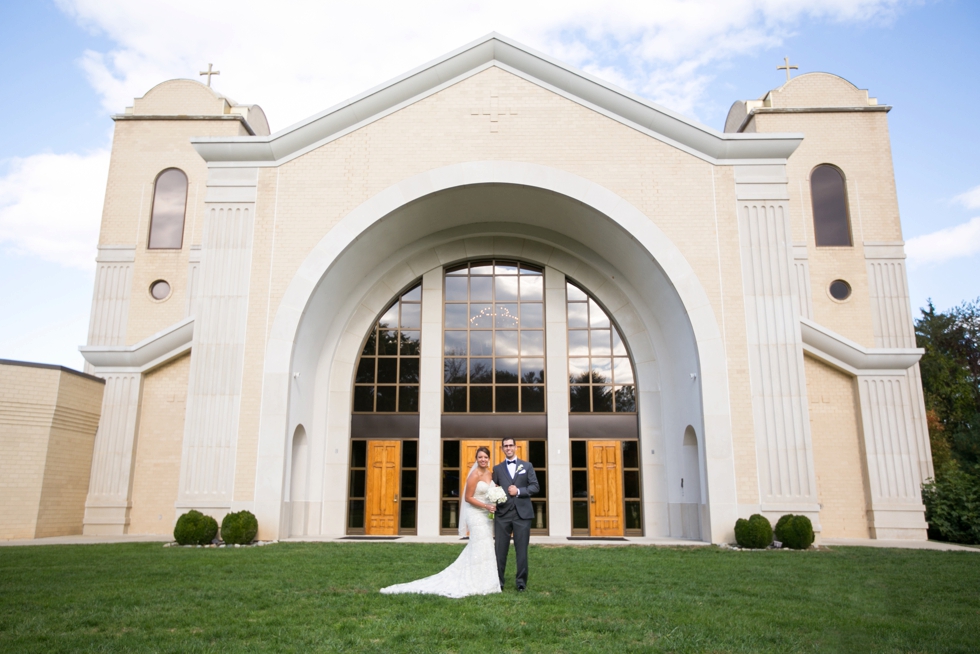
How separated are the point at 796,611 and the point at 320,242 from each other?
14.3 metres

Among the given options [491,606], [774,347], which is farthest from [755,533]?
[491,606]

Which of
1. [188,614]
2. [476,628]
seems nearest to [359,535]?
[188,614]

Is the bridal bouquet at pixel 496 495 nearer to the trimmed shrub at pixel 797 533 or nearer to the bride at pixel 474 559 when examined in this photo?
the bride at pixel 474 559

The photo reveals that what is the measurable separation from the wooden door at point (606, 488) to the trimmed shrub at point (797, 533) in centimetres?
542

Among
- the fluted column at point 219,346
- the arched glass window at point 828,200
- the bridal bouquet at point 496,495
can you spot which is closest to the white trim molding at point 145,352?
the fluted column at point 219,346

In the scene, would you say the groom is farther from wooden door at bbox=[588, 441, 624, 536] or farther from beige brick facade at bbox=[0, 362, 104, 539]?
beige brick facade at bbox=[0, 362, 104, 539]

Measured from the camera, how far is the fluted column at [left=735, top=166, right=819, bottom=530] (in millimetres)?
17047

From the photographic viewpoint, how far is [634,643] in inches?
254

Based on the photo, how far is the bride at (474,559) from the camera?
883cm

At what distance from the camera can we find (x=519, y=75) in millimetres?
19703

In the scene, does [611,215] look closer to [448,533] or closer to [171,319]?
[448,533]

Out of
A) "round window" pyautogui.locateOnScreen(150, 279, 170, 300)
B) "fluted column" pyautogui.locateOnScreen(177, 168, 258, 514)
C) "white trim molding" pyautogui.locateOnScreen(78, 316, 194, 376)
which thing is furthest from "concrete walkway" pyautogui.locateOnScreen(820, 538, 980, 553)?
"round window" pyautogui.locateOnScreen(150, 279, 170, 300)

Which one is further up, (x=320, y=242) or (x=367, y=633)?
(x=320, y=242)

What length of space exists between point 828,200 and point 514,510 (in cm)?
1854
